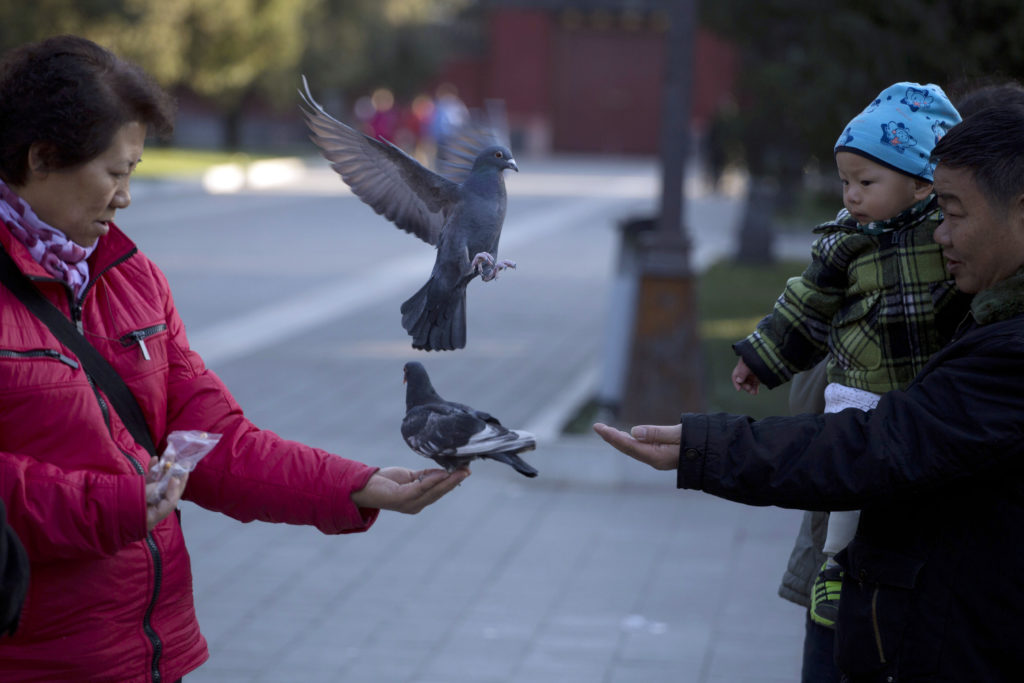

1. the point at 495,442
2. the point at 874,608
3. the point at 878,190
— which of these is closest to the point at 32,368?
the point at 495,442

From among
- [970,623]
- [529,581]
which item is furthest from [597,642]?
[970,623]

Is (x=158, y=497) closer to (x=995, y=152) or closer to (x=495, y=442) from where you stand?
(x=495, y=442)

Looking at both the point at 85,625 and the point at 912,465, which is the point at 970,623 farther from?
the point at 85,625

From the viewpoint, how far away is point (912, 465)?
6.52 feet

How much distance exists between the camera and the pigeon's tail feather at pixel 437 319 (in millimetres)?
2037

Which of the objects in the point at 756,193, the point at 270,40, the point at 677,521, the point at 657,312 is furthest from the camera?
the point at 270,40

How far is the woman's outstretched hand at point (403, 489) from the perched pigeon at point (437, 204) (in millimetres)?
335

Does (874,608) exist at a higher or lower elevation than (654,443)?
lower

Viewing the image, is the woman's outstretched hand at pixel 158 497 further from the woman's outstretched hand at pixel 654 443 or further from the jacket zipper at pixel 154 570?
the woman's outstretched hand at pixel 654 443

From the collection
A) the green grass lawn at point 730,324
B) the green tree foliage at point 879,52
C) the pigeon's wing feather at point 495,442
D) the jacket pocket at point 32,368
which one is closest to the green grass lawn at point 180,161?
the green grass lawn at point 730,324

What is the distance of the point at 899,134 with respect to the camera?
2.38 meters

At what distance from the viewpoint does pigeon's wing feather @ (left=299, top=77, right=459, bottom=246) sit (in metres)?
2.18

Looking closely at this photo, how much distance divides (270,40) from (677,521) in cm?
2417

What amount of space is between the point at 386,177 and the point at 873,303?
1008mm
